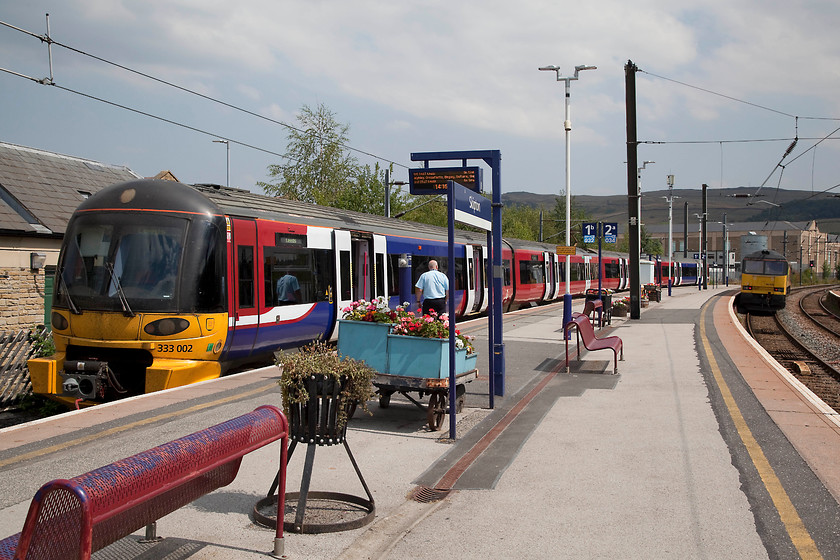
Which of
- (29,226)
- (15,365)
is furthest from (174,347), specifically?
(29,226)

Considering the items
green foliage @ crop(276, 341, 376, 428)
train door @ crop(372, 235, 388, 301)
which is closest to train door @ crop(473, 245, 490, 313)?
train door @ crop(372, 235, 388, 301)

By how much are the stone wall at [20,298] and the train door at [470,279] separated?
1187 centimetres

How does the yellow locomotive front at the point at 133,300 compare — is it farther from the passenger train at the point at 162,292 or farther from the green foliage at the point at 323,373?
the green foliage at the point at 323,373

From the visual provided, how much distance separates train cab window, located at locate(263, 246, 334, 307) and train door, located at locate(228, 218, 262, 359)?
0.39m

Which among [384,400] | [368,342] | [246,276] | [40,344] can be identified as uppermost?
[246,276]

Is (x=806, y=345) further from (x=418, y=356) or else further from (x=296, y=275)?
(x=418, y=356)

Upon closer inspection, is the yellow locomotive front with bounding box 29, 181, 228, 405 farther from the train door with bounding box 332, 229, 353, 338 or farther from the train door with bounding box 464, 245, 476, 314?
the train door with bounding box 464, 245, 476, 314

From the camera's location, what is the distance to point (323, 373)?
507 cm

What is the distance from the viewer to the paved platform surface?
4.69 metres

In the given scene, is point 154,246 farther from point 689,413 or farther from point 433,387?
point 689,413

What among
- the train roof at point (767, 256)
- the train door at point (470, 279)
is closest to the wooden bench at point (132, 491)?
the train door at point (470, 279)

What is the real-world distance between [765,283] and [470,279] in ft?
62.9

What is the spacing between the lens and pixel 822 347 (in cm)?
2273

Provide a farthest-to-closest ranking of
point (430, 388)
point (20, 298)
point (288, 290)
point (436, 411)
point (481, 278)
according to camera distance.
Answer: point (481, 278)
point (20, 298)
point (288, 290)
point (436, 411)
point (430, 388)
